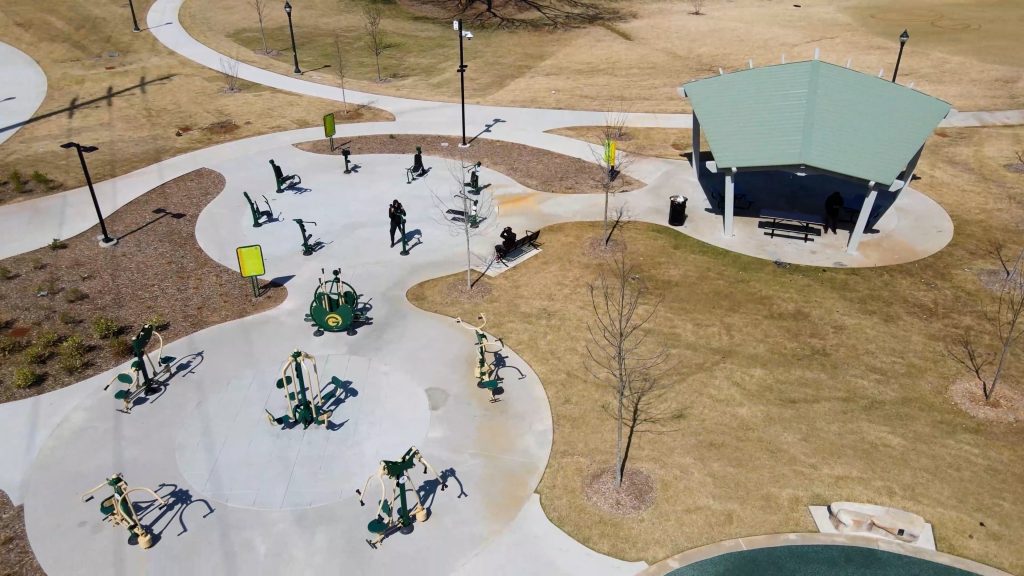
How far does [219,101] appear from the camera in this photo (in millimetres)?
36094

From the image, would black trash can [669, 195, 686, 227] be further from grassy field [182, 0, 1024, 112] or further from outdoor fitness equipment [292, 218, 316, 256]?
grassy field [182, 0, 1024, 112]

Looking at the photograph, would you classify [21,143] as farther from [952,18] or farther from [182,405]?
[952,18]

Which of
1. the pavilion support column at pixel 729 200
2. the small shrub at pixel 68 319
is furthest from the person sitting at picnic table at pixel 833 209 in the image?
the small shrub at pixel 68 319

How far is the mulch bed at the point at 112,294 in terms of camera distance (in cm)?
1848

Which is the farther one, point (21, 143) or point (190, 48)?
point (190, 48)

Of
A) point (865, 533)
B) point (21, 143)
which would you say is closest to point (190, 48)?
point (21, 143)

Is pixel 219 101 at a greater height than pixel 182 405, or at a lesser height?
greater

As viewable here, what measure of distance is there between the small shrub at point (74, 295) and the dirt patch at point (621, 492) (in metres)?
16.2

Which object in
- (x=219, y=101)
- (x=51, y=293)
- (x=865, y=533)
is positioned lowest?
(x=865, y=533)

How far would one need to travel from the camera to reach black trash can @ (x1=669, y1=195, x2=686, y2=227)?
79.7ft

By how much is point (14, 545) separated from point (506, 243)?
47.9ft

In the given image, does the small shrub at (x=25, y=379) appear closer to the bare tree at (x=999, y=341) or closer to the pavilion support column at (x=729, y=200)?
the pavilion support column at (x=729, y=200)

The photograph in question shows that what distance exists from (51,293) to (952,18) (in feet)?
192

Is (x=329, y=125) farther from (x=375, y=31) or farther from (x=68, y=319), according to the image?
(x=375, y=31)
